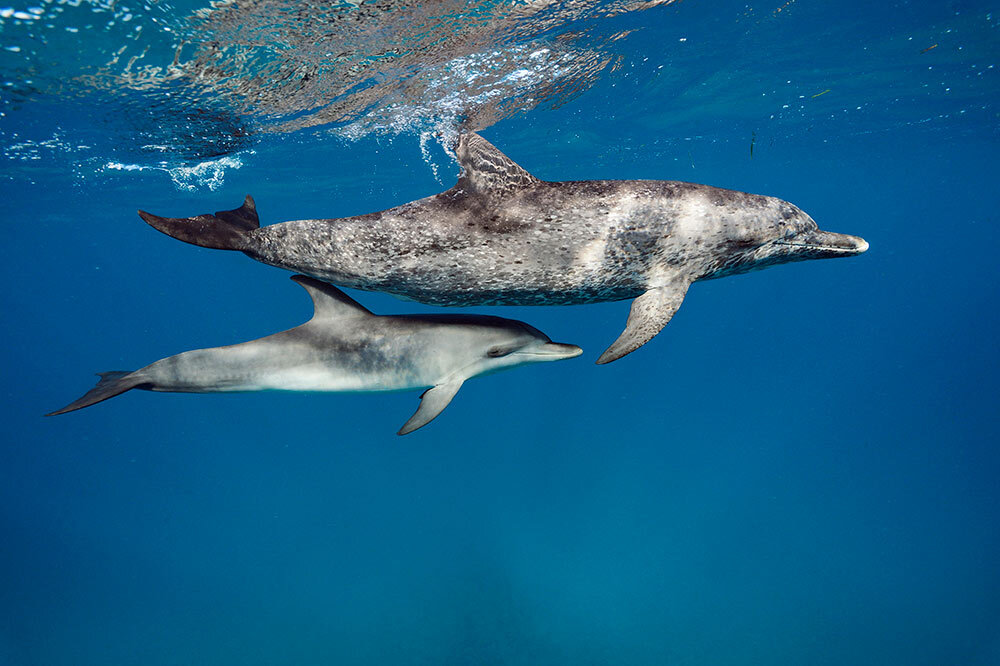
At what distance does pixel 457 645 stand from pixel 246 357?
17.3 meters

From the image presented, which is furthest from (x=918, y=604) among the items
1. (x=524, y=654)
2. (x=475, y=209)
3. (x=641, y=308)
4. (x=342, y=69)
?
(x=342, y=69)

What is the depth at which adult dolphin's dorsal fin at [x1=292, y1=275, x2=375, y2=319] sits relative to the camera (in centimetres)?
445

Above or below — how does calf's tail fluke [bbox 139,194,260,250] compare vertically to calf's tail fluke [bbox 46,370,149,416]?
above

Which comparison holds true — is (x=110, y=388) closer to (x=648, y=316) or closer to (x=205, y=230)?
(x=205, y=230)

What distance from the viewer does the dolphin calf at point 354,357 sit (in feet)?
14.9

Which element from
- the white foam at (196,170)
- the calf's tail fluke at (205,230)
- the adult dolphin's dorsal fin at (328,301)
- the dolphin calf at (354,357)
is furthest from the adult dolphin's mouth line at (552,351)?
the white foam at (196,170)

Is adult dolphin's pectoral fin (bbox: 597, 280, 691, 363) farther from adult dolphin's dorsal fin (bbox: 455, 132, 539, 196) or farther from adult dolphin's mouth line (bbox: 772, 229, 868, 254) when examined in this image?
adult dolphin's dorsal fin (bbox: 455, 132, 539, 196)

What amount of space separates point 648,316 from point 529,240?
1.19 metres

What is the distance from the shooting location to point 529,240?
3914 millimetres

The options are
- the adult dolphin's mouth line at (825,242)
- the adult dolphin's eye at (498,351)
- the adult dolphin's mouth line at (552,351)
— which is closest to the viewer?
the adult dolphin's mouth line at (825,242)

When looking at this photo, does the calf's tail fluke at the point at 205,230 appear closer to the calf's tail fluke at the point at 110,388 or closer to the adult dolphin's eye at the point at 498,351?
the calf's tail fluke at the point at 110,388

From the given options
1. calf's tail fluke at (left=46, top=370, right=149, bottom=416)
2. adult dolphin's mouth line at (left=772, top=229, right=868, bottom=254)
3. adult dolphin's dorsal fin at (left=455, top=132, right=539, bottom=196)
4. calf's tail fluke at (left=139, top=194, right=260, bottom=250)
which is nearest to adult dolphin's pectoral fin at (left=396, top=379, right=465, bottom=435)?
adult dolphin's dorsal fin at (left=455, top=132, right=539, bottom=196)

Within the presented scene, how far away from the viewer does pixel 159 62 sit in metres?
9.27

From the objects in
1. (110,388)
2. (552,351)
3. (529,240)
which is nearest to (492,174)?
(529,240)
